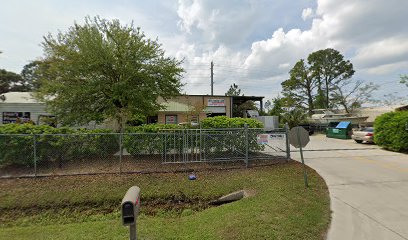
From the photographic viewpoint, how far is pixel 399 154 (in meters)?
11.1

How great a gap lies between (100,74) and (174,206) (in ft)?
22.4

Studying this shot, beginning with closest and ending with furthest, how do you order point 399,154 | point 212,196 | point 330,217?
point 330,217, point 212,196, point 399,154

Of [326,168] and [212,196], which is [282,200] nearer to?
[212,196]

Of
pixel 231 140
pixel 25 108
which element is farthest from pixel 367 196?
pixel 25 108

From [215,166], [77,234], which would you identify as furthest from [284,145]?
[77,234]

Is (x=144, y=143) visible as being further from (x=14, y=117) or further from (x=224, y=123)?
(x=14, y=117)

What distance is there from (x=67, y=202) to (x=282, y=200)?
565cm

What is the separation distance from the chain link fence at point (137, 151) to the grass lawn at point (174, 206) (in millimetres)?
707

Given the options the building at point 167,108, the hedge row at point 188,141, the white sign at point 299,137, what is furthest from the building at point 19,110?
the white sign at point 299,137

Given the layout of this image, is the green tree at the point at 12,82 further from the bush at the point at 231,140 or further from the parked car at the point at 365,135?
the parked car at the point at 365,135

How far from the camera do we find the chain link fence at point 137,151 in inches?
288

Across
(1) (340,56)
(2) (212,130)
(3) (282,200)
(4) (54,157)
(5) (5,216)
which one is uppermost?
(1) (340,56)

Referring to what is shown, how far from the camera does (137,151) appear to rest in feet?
27.6

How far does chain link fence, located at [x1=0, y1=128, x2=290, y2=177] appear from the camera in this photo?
7312mm
